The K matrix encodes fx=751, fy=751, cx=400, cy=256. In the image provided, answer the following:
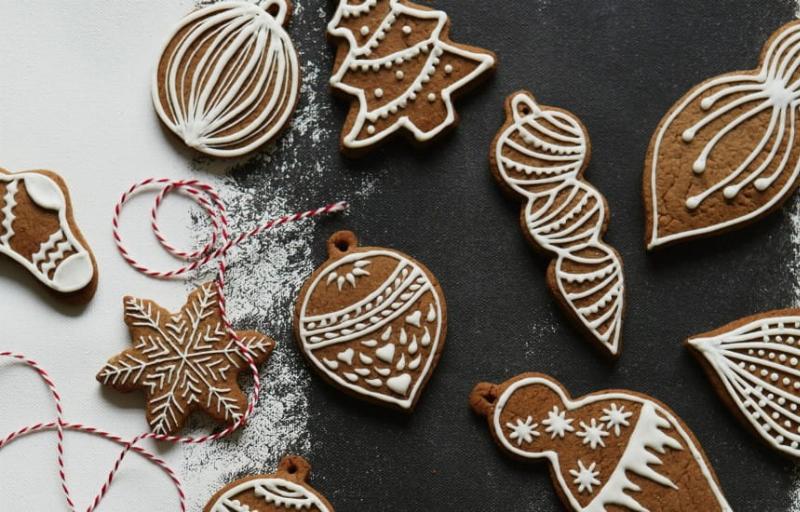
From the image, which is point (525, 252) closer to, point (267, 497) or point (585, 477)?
point (585, 477)

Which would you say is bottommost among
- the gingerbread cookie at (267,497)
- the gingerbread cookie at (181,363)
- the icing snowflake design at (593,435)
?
the gingerbread cookie at (267,497)

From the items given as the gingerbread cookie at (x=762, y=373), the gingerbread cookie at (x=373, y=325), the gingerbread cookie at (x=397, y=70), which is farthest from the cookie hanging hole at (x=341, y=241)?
the gingerbread cookie at (x=762, y=373)

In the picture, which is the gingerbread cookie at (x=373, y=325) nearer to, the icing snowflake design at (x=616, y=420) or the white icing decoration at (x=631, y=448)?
the white icing decoration at (x=631, y=448)

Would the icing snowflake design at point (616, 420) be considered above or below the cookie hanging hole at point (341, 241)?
below

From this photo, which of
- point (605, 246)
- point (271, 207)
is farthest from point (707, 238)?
point (271, 207)

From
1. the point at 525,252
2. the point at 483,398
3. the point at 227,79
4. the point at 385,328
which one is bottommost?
the point at 483,398

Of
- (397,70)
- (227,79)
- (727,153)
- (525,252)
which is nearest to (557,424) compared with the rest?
(525,252)

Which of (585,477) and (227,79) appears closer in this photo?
(585,477)
